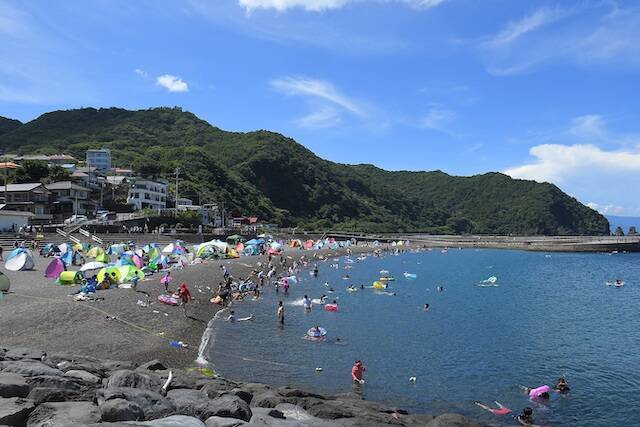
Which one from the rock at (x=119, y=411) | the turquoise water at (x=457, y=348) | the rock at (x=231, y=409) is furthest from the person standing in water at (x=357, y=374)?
the rock at (x=119, y=411)

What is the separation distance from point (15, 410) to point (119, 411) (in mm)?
1709

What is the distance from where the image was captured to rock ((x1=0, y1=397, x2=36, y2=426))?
8.65m

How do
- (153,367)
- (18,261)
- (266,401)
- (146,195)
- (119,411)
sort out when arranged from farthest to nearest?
(146,195) → (18,261) → (153,367) → (266,401) → (119,411)

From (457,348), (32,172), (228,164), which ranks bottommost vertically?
(457,348)

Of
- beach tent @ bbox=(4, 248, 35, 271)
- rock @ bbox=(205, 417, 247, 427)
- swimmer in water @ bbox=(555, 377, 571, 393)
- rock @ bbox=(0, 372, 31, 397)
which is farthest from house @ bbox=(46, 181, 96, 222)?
rock @ bbox=(205, 417, 247, 427)

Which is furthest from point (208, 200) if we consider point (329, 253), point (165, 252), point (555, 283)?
point (555, 283)

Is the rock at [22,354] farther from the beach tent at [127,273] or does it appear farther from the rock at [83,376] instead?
the beach tent at [127,273]

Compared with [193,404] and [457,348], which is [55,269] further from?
[193,404]

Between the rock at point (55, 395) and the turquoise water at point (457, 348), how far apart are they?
30.9ft

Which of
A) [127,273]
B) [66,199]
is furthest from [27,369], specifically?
[66,199]

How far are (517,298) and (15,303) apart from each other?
128ft

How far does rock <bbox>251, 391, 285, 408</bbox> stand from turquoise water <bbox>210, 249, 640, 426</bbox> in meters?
4.58

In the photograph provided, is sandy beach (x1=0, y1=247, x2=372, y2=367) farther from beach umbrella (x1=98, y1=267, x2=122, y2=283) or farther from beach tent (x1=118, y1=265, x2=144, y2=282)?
beach umbrella (x1=98, y1=267, x2=122, y2=283)

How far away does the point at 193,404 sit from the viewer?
11.5 metres
